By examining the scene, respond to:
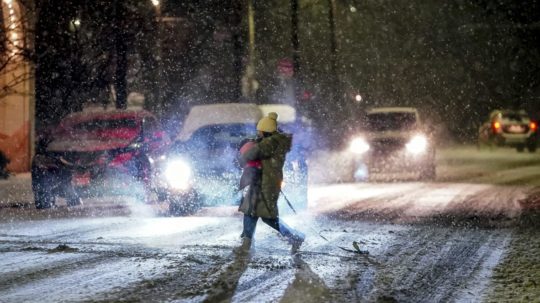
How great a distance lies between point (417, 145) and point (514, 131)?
46.6 feet

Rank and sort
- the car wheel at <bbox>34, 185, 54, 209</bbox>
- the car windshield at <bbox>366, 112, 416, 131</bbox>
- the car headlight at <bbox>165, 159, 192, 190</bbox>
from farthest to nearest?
the car windshield at <bbox>366, 112, 416, 131</bbox>
the car wheel at <bbox>34, 185, 54, 209</bbox>
the car headlight at <bbox>165, 159, 192, 190</bbox>

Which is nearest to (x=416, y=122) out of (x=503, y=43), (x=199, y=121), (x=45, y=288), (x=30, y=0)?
(x=199, y=121)

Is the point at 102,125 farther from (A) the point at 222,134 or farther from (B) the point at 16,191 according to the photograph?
(B) the point at 16,191

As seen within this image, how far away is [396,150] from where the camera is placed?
58.8 ft

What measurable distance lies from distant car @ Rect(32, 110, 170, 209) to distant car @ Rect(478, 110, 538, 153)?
70.2 feet

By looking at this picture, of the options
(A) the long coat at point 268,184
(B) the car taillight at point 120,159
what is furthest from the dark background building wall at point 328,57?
(A) the long coat at point 268,184

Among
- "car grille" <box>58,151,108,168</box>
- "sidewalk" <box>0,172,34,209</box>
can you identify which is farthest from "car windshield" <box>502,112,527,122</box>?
"car grille" <box>58,151,108,168</box>

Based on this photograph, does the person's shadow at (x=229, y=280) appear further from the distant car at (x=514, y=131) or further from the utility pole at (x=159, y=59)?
the distant car at (x=514, y=131)

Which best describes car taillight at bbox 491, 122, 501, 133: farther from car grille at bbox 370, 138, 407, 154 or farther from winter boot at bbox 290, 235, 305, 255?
winter boot at bbox 290, 235, 305, 255

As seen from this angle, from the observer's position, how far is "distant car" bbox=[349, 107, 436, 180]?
17844 millimetres

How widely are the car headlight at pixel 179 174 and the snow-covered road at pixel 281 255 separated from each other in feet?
1.93

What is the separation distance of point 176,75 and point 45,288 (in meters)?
26.1

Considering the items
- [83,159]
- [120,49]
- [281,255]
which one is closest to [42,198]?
[83,159]

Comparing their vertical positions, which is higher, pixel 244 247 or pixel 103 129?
pixel 103 129
